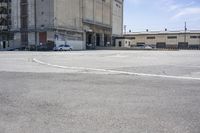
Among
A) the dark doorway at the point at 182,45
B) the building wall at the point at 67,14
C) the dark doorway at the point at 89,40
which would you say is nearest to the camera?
the building wall at the point at 67,14

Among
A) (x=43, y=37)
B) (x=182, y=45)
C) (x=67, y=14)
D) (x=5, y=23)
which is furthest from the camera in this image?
(x=182, y=45)

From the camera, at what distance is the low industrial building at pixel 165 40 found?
112m

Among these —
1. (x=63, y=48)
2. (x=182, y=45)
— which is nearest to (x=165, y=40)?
(x=182, y=45)

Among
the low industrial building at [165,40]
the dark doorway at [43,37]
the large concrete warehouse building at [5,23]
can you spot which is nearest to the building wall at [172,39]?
the low industrial building at [165,40]

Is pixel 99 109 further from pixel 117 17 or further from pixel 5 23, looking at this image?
pixel 117 17

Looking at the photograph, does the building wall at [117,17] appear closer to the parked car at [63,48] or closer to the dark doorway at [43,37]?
the parked car at [63,48]

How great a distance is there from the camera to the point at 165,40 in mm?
117188

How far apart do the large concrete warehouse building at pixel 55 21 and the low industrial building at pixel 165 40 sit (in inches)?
902

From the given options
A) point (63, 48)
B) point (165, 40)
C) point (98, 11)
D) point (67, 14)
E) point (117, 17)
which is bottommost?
point (63, 48)

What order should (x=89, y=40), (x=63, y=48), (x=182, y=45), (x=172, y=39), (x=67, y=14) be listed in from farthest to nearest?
(x=172, y=39) < (x=182, y=45) < (x=89, y=40) < (x=67, y=14) < (x=63, y=48)

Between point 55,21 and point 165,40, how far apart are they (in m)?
55.3

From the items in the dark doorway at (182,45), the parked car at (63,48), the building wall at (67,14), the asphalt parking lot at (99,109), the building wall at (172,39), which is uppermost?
the building wall at (67,14)

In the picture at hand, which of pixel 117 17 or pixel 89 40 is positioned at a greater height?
pixel 117 17

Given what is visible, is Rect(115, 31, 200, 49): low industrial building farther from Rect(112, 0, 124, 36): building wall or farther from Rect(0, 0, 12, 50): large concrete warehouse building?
Rect(0, 0, 12, 50): large concrete warehouse building
